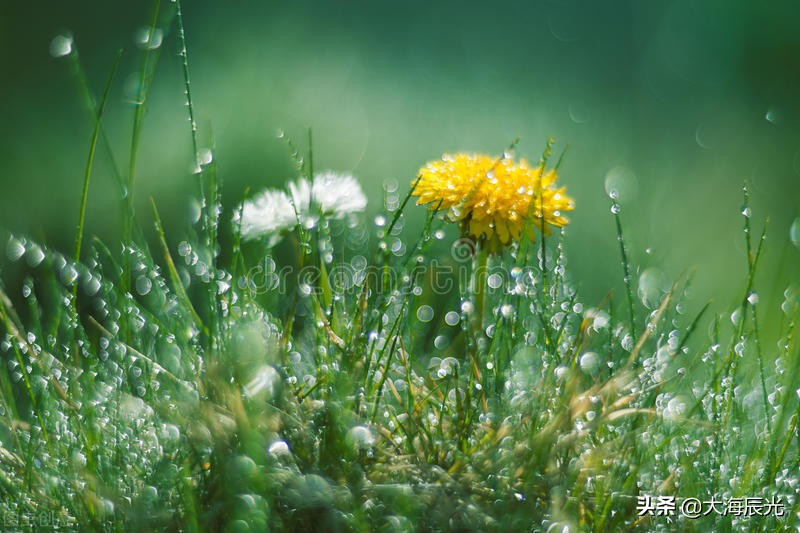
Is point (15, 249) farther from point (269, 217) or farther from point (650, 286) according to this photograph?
point (650, 286)

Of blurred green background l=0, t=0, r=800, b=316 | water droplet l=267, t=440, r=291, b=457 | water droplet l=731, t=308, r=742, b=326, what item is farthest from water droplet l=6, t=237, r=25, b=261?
blurred green background l=0, t=0, r=800, b=316

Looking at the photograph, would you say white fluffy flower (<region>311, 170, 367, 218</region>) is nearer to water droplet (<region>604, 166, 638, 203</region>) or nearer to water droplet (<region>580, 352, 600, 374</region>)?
water droplet (<region>580, 352, 600, 374</region>)

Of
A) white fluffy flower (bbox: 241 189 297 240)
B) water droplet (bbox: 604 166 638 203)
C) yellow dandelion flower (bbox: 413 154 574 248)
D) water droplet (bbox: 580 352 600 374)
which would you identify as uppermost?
water droplet (bbox: 604 166 638 203)

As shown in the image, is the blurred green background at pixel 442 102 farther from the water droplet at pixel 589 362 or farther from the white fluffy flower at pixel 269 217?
the water droplet at pixel 589 362

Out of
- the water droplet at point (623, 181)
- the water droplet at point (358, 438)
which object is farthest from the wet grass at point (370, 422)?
the water droplet at point (623, 181)

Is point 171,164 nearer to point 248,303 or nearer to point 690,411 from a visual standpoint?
point 248,303

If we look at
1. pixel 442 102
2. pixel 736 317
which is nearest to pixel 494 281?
pixel 736 317

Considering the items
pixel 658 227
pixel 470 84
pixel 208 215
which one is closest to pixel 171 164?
pixel 470 84
